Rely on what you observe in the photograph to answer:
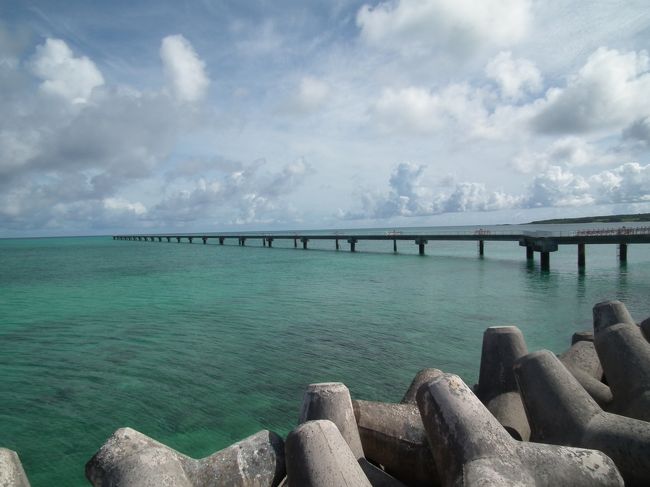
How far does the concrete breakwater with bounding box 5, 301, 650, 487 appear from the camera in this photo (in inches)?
132

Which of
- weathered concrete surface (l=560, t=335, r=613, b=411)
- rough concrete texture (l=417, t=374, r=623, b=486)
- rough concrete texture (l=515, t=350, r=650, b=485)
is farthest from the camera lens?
weathered concrete surface (l=560, t=335, r=613, b=411)

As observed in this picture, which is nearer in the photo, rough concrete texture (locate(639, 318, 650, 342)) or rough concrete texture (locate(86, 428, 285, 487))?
rough concrete texture (locate(86, 428, 285, 487))

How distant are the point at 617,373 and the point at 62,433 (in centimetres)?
856

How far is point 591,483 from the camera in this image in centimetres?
333

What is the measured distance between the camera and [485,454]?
11.3 feet

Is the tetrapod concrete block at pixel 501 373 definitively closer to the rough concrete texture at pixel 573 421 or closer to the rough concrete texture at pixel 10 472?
the rough concrete texture at pixel 573 421

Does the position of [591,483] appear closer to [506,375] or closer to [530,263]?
[506,375]

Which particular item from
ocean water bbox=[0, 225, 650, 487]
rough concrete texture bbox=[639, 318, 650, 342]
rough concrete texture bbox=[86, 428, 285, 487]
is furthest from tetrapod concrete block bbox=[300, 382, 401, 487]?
rough concrete texture bbox=[639, 318, 650, 342]

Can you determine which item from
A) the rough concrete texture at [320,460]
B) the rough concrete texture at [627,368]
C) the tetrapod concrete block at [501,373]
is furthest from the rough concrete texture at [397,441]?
the rough concrete texture at [627,368]

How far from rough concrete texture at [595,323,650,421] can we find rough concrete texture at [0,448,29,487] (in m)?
5.86

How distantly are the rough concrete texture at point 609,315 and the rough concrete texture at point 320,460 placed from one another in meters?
5.67

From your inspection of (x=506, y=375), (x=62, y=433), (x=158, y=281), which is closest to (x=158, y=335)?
(x=62, y=433)

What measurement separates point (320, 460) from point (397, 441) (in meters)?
1.38

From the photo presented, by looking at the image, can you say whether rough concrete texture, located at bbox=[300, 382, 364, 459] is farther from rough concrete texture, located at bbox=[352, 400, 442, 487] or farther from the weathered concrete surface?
the weathered concrete surface
